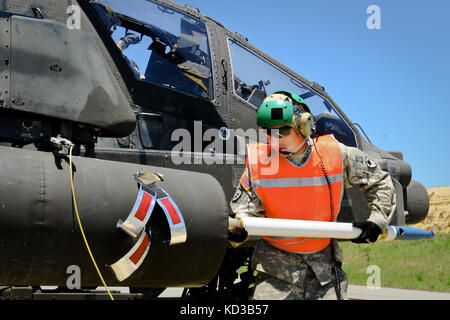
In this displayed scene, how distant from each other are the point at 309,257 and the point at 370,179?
0.74m

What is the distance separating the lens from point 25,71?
3834 millimetres

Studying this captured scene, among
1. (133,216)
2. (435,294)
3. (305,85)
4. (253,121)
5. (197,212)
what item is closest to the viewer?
(133,216)

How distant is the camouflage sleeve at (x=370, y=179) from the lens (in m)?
4.20

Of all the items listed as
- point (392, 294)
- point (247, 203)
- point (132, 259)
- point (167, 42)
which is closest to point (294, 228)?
point (247, 203)

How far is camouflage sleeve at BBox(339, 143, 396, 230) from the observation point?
420 centimetres

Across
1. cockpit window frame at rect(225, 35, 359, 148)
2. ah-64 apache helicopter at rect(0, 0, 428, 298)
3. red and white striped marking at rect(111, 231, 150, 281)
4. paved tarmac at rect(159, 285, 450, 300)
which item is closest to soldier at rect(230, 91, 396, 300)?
ah-64 apache helicopter at rect(0, 0, 428, 298)

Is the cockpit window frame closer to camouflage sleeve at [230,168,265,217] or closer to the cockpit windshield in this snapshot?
the cockpit windshield

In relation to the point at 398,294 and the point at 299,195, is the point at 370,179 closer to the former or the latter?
the point at 299,195

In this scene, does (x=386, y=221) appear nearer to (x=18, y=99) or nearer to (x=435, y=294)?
(x=18, y=99)

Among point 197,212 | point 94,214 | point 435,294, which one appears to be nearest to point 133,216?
point 94,214

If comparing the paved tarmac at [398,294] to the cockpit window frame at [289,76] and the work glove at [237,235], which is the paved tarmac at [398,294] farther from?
the work glove at [237,235]

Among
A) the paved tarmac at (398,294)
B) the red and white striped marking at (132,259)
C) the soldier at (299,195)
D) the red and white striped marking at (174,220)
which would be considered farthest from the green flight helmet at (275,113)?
the paved tarmac at (398,294)

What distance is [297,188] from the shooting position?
13.7 feet
